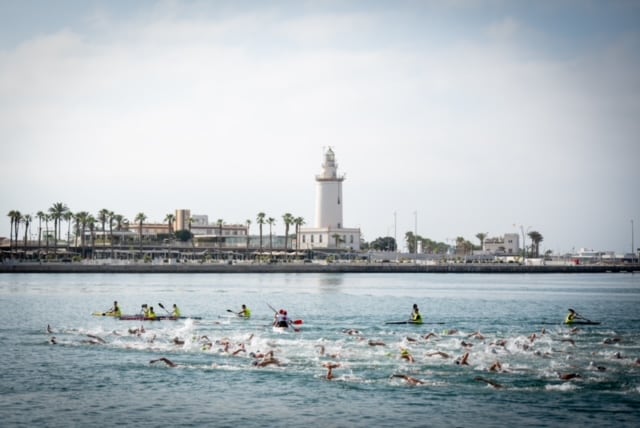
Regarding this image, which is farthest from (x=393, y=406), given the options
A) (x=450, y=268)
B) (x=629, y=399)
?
(x=450, y=268)

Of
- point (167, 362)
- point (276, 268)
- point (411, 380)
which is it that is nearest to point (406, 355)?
point (411, 380)

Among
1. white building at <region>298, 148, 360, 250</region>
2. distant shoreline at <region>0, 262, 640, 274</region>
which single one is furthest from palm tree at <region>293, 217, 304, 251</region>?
distant shoreline at <region>0, 262, 640, 274</region>

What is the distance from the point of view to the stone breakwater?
153 meters

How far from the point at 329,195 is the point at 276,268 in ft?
106

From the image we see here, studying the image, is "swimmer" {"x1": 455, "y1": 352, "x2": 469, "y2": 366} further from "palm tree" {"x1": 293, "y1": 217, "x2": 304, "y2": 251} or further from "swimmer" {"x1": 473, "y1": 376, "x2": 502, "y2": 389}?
"palm tree" {"x1": 293, "y1": 217, "x2": 304, "y2": 251}

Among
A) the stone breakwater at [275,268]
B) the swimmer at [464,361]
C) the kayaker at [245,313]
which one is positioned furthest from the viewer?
the stone breakwater at [275,268]

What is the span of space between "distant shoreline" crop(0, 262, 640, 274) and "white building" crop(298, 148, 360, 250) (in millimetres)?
17080

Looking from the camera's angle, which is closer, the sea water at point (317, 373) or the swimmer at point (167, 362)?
the sea water at point (317, 373)

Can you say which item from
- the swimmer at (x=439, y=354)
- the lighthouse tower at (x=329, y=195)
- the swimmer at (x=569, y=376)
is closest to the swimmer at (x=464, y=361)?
the swimmer at (x=439, y=354)

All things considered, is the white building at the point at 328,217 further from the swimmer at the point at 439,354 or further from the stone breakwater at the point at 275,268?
the swimmer at the point at 439,354

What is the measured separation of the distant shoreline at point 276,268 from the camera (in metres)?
153

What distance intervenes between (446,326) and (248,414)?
30.8 meters

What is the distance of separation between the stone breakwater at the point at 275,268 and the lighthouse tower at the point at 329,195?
18544 mm

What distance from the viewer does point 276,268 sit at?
166 m
